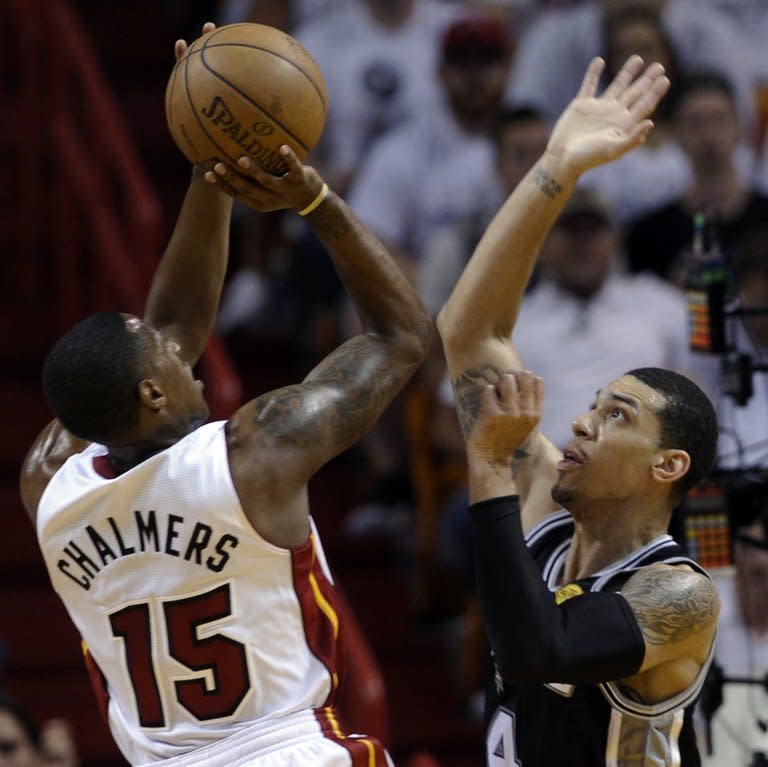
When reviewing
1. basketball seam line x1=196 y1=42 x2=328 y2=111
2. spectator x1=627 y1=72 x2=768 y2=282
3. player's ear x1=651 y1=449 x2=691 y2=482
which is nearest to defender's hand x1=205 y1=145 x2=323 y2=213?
basketball seam line x1=196 y1=42 x2=328 y2=111

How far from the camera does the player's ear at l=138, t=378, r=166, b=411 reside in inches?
149

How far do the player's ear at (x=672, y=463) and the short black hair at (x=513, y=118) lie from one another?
4054mm

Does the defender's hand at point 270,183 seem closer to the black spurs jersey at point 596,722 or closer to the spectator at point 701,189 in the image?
the black spurs jersey at point 596,722

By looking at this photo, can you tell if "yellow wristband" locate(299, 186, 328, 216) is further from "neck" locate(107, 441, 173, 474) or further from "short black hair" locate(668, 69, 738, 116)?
"short black hair" locate(668, 69, 738, 116)

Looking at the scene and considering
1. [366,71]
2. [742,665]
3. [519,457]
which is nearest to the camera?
[519,457]

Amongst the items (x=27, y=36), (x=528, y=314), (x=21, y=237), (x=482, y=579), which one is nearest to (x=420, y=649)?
(x=528, y=314)

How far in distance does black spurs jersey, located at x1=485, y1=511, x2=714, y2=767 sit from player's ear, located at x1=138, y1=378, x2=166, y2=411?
105 cm

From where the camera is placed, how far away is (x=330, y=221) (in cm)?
402

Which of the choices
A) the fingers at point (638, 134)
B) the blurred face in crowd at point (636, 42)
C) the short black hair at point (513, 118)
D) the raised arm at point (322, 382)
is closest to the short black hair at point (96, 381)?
the raised arm at point (322, 382)

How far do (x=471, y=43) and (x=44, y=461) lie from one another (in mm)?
4759

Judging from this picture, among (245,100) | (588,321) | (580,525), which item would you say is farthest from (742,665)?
(245,100)

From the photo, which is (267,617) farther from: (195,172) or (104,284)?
(104,284)

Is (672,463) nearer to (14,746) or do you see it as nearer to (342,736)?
(342,736)

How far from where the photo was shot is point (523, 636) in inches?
138
